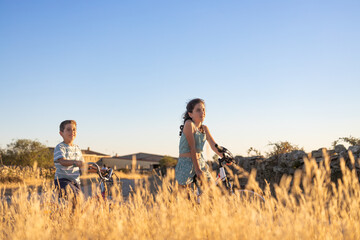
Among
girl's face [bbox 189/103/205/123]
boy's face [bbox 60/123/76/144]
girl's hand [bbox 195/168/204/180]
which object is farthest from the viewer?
boy's face [bbox 60/123/76/144]

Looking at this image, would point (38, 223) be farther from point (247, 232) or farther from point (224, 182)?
point (224, 182)

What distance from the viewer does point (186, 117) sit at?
4344mm

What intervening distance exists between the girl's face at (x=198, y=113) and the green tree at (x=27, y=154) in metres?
27.9

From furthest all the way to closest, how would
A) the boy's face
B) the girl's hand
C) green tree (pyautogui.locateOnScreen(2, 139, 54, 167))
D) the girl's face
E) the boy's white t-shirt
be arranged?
green tree (pyautogui.locateOnScreen(2, 139, 54, 167)), the boy's face, the boy's white t-shirt, the girl's face, the girl's hand

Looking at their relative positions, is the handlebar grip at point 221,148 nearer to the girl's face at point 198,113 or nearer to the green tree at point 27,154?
the girl's face at point 198,113

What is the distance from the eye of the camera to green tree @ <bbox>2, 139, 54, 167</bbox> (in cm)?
3005

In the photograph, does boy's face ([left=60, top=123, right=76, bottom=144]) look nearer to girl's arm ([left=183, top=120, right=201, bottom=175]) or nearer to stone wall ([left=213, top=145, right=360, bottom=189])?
girl's arm ([left=183, top=120, right=201, bottom=175])

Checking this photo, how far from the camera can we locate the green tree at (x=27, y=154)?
30047mm

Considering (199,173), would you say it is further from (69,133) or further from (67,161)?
(69,133)

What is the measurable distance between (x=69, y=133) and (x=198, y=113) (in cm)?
174

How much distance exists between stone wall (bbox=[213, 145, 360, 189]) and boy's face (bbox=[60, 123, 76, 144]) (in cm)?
728

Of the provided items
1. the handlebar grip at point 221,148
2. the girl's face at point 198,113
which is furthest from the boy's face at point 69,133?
the handlebar grip at point 221,148

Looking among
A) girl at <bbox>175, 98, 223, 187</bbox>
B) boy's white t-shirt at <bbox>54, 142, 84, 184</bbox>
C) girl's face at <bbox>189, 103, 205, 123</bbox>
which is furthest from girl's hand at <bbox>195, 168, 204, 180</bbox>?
boy's white t-shirt at <bbox>54, 142, 84, 184</bbox>

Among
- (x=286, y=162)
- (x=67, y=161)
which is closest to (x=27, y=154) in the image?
(x=286, y=162)
